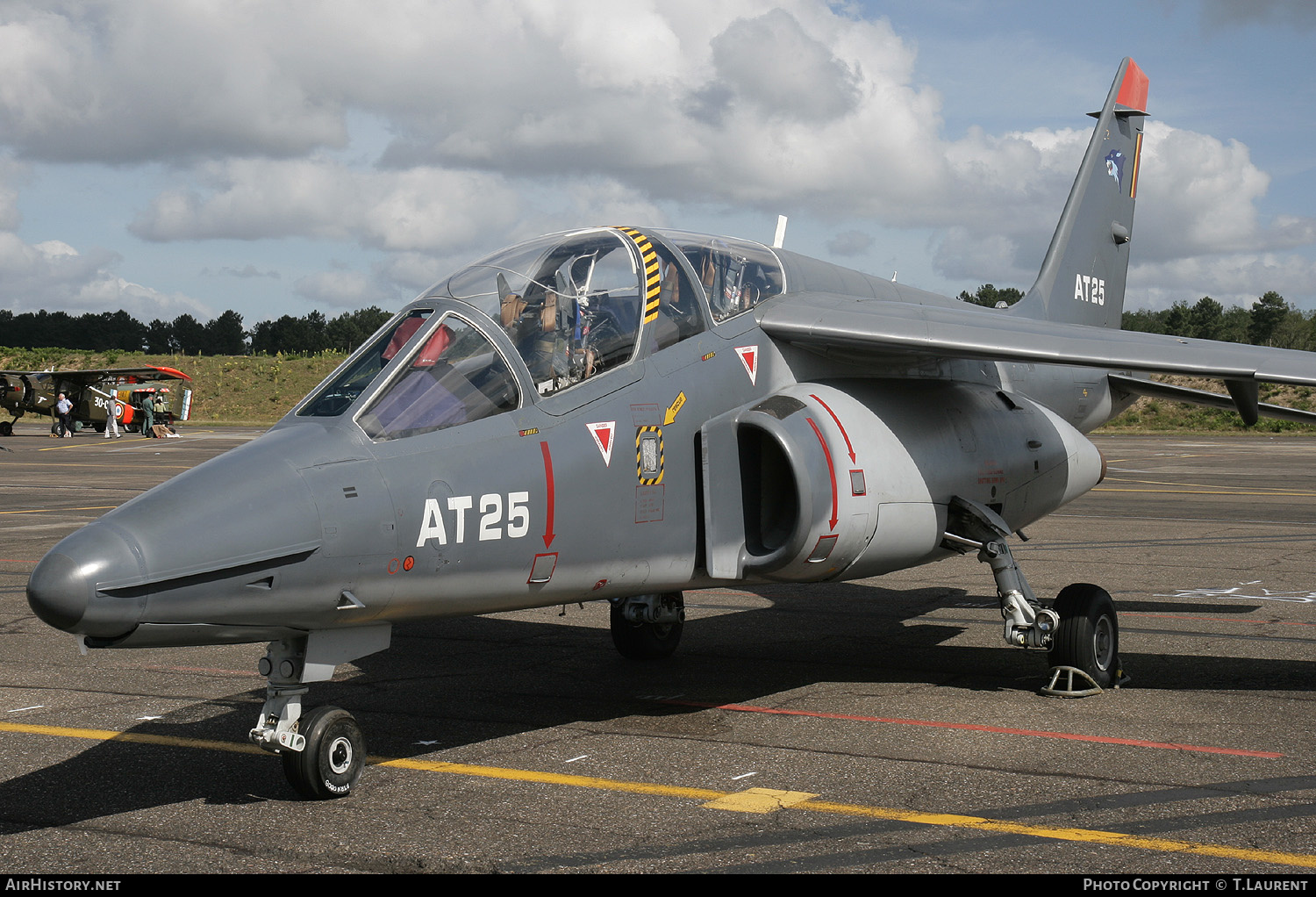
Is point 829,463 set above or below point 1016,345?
below

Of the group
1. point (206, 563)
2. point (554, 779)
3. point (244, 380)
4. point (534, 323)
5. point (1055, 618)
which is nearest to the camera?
point (206, 563)

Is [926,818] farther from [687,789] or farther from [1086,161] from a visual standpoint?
[1086,161]

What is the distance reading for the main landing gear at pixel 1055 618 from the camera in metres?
8.24

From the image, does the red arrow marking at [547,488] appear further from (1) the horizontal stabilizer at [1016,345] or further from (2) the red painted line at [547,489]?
(1) the horizontal stabilizer at [1016,345]

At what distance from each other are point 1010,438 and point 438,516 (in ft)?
16.6

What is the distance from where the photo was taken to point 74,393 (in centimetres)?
4909

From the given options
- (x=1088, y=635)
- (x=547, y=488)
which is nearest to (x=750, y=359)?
(x=547, y=488)

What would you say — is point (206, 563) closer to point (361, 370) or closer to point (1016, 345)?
point (361, 370)

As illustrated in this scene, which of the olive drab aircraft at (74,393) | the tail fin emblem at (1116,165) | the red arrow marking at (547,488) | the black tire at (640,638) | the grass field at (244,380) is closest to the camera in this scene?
the red arrow marking at (547,488)

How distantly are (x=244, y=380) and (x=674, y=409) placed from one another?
7788 cm

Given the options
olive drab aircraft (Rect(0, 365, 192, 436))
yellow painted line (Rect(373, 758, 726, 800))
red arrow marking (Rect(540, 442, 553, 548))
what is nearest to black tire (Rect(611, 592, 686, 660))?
yellow painted line (Rect(373, 758, 726, 800))

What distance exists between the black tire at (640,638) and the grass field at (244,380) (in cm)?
6005

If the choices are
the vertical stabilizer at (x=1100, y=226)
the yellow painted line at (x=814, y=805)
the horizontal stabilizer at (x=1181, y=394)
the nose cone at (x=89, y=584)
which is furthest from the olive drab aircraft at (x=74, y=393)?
the nose cone at (x=89, y=584)

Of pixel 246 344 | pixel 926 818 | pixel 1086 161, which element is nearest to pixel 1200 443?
pixel 1086 161
